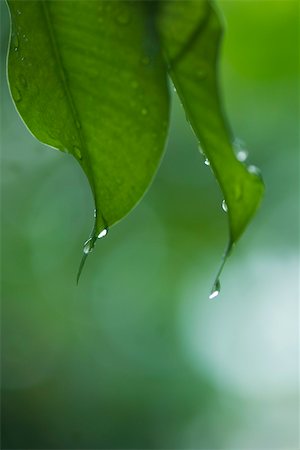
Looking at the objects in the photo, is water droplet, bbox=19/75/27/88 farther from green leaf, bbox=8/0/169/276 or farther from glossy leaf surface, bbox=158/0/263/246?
glossy leaf surface, bbox=158/0/263/246

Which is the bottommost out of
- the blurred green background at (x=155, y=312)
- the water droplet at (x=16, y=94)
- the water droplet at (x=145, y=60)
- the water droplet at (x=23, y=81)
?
the blurred green background at (x=155, y=312)

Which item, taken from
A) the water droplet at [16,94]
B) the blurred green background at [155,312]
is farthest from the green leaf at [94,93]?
the blurred green background at [155,312]

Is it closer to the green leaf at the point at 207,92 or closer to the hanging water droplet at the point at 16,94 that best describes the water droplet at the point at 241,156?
the green leaf at the point at 207,92

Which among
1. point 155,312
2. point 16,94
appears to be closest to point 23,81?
point 16,94

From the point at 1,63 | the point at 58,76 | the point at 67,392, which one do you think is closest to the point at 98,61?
the point at 58,76

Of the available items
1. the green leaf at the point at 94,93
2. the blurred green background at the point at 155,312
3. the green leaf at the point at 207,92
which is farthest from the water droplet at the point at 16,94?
the blurred green background at the point at 155,312

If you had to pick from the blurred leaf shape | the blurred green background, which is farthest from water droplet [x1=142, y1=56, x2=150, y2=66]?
the blurred green background

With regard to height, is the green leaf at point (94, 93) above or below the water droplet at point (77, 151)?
above

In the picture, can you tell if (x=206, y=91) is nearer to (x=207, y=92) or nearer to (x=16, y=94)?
(x=207, y=92)

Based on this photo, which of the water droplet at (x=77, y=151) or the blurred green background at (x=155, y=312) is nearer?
the water droplet at (x=77, y=151)
